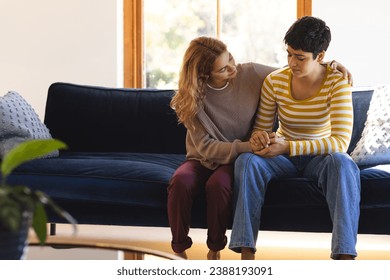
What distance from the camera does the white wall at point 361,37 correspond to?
4.23 m

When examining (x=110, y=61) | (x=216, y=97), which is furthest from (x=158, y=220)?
(x=110, y=61)

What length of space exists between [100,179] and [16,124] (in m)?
0.59

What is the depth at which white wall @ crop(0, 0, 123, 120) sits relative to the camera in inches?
178

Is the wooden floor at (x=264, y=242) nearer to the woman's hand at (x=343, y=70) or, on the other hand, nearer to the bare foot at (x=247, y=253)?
the bare foot at (x=247, y=253)

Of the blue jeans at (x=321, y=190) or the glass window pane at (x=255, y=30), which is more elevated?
the glass window pane at (x=255, y=30)

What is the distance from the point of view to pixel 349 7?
425 centimetres

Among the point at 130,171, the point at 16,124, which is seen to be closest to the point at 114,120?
the point at 16,124

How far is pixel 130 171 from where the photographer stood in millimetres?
3031

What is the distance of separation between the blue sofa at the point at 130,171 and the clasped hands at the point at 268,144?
0.41ft

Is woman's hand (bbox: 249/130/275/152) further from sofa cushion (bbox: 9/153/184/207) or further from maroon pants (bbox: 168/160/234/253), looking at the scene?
sofa cushion (bbox: 9/153/184/207)

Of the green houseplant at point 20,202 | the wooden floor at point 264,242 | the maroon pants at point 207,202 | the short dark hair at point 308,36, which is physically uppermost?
the short dark hair at point 308,36

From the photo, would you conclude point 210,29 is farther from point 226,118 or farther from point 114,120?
point 226,118

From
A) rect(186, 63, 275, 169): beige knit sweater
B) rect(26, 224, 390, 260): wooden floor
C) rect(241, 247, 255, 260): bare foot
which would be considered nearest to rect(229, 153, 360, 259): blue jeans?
rect(241, 247, 255, 260): bare foot

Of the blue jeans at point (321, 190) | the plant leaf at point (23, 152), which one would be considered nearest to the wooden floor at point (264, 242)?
the blue jeans at point (321, 190)
